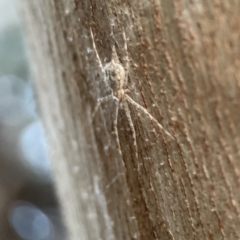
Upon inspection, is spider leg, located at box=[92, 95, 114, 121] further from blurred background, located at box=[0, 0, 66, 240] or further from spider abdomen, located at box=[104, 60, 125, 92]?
blurred background, located at box=[0, 0, 66, 240]

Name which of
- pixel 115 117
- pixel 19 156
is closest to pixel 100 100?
pixel 115 117

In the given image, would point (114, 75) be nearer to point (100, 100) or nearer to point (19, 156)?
point (100, 100)

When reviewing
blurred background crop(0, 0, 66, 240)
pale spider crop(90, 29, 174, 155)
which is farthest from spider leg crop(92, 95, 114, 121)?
blurred background crop(0, 0, 66, 240)

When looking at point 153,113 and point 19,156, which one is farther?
point 19,156

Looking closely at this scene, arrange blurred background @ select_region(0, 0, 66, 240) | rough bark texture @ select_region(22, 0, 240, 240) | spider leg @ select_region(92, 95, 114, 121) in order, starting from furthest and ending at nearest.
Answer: blurred background @ select_region(0, 0, 66, 240)
spider leg @ select_region(92, 95, 114, 121)
rough bark texture @ select_region(22, 0, 240, 240)

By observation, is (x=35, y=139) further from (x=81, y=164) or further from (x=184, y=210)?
(x=184, y=210)

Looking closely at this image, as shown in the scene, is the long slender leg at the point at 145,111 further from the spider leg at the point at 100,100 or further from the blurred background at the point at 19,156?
the blurred background at the point at 19,156
